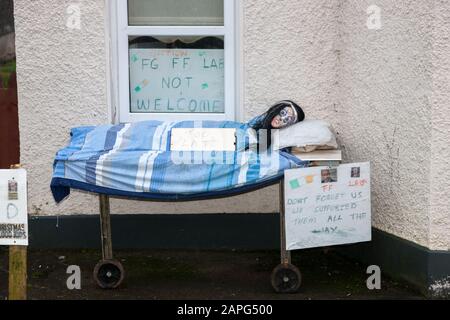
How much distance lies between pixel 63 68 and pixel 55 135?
64 centimetres

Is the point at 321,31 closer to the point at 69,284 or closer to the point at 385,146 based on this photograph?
the point at 385,146

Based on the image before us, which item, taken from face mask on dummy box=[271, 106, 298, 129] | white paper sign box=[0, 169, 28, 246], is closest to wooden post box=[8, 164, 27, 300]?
white paper sign box=[0, 169, 28, 246]

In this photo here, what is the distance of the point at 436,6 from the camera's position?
475 cm

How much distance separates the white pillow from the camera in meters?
5.04

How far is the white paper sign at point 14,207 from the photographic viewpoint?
161 inches

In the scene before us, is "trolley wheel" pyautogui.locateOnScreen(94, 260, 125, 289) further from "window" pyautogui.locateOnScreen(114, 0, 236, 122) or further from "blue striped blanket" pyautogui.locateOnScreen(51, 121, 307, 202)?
"window" pyautogui.locateOnScreen(114, 0, 236, 122)

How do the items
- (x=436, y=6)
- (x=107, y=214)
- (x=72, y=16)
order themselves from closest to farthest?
(x=436, y=6), (x=107, y=214), (x=72, y=16)

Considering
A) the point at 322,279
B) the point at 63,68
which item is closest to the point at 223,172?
the point at 322,279

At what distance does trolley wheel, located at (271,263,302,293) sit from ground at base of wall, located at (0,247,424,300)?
0.21 ft

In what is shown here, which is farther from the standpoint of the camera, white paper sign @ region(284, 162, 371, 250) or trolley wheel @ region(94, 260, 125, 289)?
trolley wheel @ region(94, 260, 125, 289)

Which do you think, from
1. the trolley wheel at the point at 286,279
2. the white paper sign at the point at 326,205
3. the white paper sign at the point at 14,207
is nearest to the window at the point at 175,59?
the white paper sign at the point at 326,205

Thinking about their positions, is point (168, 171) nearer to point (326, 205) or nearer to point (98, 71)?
point (326, 205)

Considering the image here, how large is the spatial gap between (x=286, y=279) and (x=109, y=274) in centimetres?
141

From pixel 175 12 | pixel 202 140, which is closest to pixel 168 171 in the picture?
pixel 202 140
